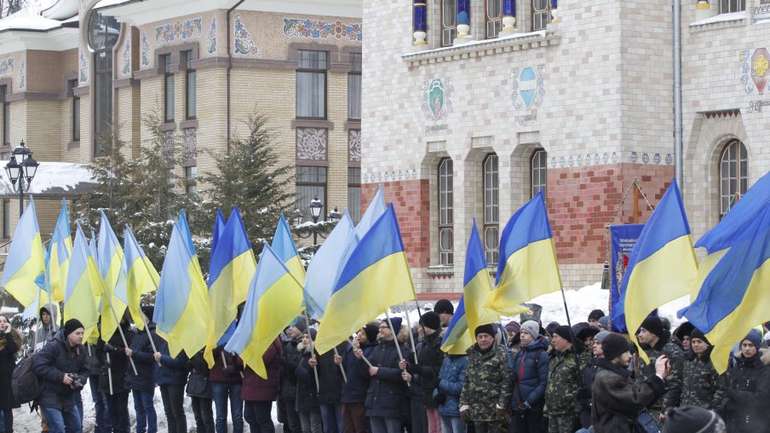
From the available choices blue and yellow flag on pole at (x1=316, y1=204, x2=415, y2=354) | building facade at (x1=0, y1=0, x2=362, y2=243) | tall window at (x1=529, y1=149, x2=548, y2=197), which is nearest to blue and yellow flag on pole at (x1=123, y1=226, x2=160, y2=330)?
blue and yellow flag on pole at (x1=316, y1=204, x2=415, y2=354)

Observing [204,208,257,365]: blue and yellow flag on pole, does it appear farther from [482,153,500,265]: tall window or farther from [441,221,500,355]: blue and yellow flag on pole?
[482,153,500,265]: tall window

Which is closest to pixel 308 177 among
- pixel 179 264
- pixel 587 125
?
pixel 587 125

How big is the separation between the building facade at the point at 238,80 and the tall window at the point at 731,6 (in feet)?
53.3

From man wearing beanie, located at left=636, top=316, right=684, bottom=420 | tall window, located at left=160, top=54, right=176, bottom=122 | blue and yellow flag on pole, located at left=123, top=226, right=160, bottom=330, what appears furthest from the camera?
tall window, located at left=160, top=54, right=176, bottom=122

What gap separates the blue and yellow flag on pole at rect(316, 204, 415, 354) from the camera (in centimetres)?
1939

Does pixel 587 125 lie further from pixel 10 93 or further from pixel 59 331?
pixel 10 93

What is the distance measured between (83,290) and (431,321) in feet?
20.3

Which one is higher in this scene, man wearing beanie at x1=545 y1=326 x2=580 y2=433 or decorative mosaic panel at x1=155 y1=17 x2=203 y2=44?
decorative mosaic panel at x1=155 y1=17 x2=203 y2=44

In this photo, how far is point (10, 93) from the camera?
182 ft

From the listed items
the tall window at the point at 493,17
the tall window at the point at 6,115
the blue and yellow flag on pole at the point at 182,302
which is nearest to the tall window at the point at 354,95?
the tall window at the point at 6,115

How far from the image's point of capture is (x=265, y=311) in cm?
2080

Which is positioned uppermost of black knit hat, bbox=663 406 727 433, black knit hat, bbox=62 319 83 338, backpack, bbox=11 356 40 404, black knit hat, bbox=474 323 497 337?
black knit hat, bbox=663 406 727 433

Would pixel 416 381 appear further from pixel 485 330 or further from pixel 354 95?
pixel 354 95

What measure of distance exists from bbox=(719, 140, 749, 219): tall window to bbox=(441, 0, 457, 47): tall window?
19.2 ft
